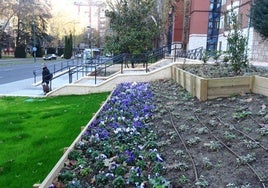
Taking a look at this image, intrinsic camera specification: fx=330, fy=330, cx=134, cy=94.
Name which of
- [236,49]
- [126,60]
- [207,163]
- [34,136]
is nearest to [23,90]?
[126,60]

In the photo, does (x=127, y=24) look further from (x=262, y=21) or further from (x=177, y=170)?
(x=177, y=170)

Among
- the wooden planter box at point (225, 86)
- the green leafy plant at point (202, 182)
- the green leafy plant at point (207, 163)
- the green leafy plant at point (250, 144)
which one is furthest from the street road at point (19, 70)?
the green leafy plant at point (202, 182)

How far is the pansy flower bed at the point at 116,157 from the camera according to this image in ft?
12.5

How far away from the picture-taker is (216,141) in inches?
187

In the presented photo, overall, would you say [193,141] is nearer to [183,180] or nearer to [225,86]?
[183,180]

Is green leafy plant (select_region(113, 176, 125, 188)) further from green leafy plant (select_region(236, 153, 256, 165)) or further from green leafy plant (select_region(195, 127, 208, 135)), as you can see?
green leafy plant (select_region(195, 127, 208, 135))

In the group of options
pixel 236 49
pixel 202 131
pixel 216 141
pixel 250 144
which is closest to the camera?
pixel 250 144

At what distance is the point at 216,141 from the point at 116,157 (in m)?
1.46

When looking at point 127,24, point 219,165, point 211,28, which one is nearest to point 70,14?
point 211,28

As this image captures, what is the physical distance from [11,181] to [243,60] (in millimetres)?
6679

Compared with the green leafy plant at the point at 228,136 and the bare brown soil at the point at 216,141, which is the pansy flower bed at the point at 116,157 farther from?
the green leafy plant at the point at 228,136

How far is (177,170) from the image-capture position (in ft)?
12.9

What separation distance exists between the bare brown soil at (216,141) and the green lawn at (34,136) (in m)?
1.95

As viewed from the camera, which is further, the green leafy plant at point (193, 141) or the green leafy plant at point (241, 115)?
the green leafy plant at point (241, 115)
